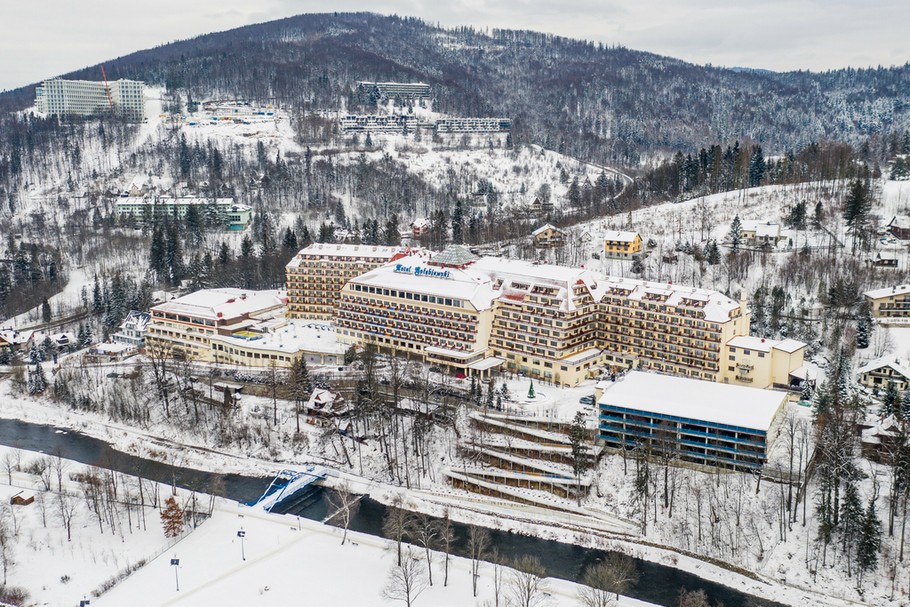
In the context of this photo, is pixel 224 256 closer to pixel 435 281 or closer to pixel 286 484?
pixel 435 281

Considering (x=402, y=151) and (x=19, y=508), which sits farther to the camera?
(x=402, y=151)

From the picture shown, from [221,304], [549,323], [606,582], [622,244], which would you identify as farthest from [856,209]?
[221,304]

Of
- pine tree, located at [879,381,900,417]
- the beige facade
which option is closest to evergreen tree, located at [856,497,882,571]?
pine tree, located at [879,381,900,417]

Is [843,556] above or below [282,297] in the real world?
below

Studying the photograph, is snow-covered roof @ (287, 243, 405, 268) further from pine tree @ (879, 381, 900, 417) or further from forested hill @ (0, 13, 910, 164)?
forested hill @ (0, 13, 910, 164)

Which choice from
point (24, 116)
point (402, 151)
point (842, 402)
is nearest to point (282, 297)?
point (842, 402)

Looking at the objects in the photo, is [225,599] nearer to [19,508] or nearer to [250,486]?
[250,486]
